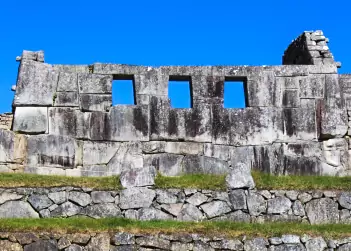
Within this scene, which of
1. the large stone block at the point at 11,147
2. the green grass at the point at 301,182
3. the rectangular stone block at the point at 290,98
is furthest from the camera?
the rectangular stone block at the point at 290,98

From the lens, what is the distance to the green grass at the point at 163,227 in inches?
450

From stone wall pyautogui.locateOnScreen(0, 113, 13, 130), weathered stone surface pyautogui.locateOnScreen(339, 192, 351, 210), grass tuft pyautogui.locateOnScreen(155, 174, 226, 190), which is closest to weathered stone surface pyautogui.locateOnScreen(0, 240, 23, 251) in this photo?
grass tuft pyautogui.locateOnScreen(155, 174, 226, 190)

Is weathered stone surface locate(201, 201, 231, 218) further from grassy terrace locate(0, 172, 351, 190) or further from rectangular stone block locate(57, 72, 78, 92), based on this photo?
rectangular stone block locate(57, 72, 78, 92)

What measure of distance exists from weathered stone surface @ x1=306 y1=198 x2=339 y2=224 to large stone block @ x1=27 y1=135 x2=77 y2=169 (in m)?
5.70

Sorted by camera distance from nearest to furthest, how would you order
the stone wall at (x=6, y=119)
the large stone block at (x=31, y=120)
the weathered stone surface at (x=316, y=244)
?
1. the weathered stone surface at (x=316, y=244)
2. the large stone block at (x=31, y=120)
3. the stone wall at (x=6, y=119)

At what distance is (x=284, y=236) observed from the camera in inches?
458

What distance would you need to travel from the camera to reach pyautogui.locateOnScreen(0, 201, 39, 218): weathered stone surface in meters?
12.7

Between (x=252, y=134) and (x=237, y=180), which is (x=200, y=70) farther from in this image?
(x=237, y=180)

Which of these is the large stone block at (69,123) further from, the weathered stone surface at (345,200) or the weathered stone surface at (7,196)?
the weathered stone surface at (345,200)

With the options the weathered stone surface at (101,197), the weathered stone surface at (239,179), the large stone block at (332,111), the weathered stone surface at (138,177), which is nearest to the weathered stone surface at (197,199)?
the weathered stone surface at (239,179)

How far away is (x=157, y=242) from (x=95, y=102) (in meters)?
5.23

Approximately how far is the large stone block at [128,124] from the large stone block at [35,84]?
1595mm

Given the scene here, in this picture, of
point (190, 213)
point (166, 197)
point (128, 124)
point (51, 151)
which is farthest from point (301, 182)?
point (51, 151)

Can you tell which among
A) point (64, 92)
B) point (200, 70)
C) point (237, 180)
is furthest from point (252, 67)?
point (64, 92)
